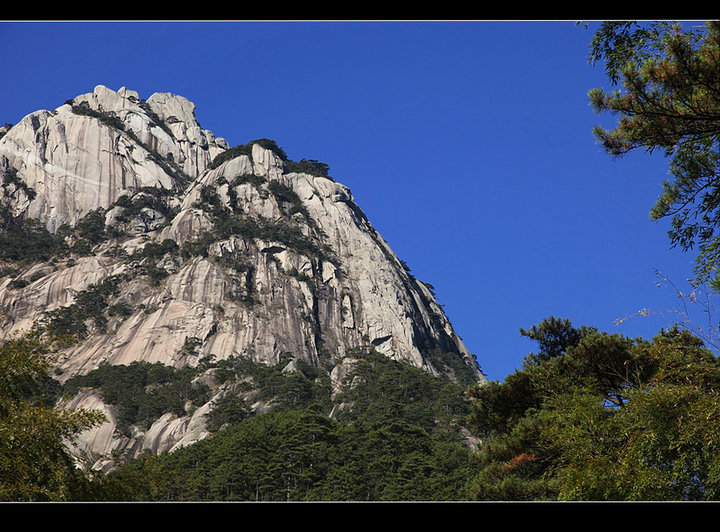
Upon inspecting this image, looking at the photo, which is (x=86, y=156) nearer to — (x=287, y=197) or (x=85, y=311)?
(x=287, y=197)

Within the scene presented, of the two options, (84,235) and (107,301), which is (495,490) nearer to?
(107,301)

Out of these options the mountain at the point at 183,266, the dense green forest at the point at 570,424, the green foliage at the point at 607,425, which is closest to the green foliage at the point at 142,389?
the mountain at the point at 183,266

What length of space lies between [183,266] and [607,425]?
3007 inches

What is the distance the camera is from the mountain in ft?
241

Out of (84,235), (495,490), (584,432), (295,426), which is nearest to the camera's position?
(584,432)

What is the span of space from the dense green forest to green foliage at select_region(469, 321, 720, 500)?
0.11ft

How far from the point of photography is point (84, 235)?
9181 centimetres

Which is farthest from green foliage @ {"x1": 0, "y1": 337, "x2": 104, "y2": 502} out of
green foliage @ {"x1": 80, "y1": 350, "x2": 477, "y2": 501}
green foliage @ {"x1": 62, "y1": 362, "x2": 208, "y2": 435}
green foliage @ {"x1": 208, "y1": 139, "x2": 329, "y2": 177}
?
green foliage @ {"x1": 208, "y1": 139, "x2": 329, "y2": 177}

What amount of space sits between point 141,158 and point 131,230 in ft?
56.1

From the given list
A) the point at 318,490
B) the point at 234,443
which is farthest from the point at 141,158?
the point at 318,490

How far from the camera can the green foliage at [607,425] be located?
8.96 meters

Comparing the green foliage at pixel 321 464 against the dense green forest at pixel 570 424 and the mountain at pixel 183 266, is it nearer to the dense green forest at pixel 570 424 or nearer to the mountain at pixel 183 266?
the dense green forest at pixel 570 424

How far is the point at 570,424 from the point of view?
12.6 metres
